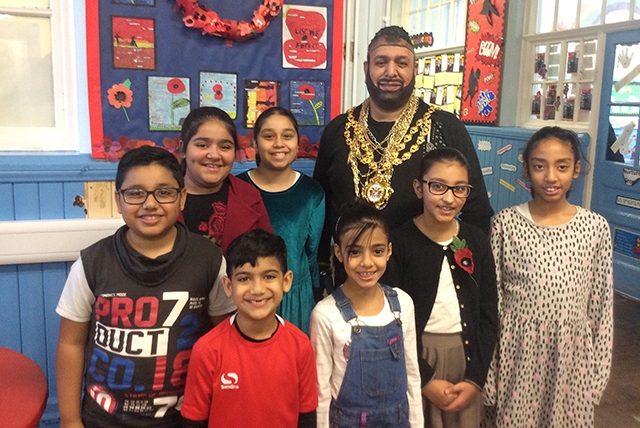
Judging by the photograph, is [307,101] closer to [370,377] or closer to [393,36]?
[393,36]

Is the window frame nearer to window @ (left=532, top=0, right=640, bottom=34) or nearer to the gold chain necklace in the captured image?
window @ (left=532, top=0, right=640, bottom=34)

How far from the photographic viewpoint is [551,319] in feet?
6.11

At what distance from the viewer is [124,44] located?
2.19 meters

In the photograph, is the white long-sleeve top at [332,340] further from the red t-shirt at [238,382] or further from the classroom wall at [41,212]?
the classroom wall at [41,212]

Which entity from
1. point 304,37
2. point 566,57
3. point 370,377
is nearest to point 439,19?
point 566,57

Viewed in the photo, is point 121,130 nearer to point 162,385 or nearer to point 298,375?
point 162,385

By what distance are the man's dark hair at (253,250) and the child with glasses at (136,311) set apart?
0.38 ft

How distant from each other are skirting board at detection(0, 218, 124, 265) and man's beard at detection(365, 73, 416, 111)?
112cm

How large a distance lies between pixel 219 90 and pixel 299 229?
2.64ft

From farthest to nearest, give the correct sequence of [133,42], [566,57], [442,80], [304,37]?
[442,80] < [566,57] < [304,37] < [133,42]

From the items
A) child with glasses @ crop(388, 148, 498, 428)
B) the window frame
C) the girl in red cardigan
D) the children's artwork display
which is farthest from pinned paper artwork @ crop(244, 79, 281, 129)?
the window frame

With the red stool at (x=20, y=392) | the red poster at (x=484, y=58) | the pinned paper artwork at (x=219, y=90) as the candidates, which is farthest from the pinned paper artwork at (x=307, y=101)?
the red poster at (x=484, y=58)

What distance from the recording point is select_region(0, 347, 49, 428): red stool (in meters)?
1.31

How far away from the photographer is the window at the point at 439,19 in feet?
19.4
